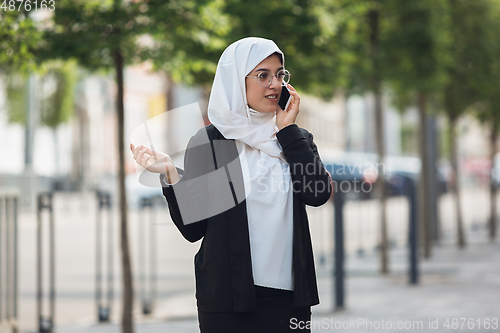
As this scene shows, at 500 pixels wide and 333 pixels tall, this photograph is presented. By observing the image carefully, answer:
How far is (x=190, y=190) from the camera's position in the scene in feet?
7.86

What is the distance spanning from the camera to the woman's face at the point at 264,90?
7.89 feet

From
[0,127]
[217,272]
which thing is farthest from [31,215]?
[217,272]

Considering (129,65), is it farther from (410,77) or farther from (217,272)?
(410,77)

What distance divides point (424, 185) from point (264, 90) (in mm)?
9975

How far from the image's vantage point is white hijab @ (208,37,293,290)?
2.38m

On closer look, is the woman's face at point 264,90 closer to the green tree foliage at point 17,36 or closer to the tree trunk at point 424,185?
the green tree foliage at point 17,36

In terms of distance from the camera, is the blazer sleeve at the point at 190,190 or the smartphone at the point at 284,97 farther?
the smartphone at the point at 284,97

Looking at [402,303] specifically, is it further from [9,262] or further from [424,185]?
[424,185]

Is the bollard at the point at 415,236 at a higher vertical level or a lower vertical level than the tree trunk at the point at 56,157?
lower

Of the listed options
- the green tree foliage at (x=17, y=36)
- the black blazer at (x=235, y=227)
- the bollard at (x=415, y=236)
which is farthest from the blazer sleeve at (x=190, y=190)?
the bollard at (x=415, y=236)

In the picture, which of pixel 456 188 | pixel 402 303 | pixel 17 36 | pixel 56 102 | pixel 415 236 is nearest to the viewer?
pixel 17 36

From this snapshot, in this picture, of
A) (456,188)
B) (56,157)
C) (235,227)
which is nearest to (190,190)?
(235,227)

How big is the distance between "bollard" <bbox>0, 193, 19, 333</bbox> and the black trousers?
3.62 m

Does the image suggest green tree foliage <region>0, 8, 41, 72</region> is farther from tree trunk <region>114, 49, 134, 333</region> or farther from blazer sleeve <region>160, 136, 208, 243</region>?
blazer sleeve <region>160, 136, 208, 243</region>
